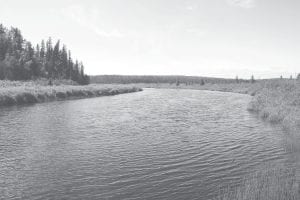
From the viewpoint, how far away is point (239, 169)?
1253 centimetres

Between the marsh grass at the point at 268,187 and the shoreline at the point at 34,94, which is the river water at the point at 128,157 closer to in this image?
the marsh grass at the point at 268,187

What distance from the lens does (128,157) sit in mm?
14000

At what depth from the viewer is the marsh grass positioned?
8.99 metres

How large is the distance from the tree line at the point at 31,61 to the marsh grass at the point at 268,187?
214 ft

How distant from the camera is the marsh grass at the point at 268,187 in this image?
8.99 metres

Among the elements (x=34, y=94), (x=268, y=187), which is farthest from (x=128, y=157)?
(x=34, y=94)

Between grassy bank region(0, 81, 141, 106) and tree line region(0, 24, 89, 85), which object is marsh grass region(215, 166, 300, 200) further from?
tree line region(0, 24, 89, 85)

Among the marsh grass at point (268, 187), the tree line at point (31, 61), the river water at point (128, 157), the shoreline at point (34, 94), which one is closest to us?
the marsh grass at point (268, 187)

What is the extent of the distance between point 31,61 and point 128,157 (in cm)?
6700

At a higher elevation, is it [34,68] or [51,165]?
[34,68]

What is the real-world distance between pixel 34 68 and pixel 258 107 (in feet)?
198

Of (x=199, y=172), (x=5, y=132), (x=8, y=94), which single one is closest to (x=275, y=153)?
(x=199, y=172)

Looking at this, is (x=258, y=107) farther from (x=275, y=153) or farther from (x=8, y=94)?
(x=8, y=94)

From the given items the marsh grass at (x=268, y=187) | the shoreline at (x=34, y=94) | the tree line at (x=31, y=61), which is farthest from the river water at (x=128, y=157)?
the tree line at (x=31, y=61)
